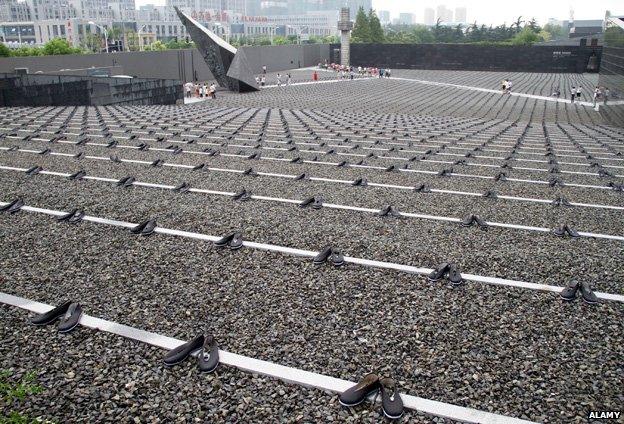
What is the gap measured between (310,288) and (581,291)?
3276 mm

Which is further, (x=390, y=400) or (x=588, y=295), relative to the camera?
(x=588, y=295)

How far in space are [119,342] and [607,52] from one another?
134ft

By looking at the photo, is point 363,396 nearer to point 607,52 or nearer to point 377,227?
point 377,227

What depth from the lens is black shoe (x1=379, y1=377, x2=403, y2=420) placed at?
4286mm

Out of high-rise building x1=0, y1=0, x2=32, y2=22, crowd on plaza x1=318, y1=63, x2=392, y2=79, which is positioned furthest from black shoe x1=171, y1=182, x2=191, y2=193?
high-rise building x1=0, y1=0, x2=32, y2=22

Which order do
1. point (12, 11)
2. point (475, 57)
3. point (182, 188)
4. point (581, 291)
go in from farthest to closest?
point (12, 11)
point (475, 57)
point (182, 188)
point (581, 291)

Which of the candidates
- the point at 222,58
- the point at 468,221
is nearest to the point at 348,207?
the point at 468,221

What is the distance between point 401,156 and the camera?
15.3 m

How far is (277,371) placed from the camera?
15.9ft

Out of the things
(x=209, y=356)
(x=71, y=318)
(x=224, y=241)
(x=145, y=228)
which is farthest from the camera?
(x=145, y=228)

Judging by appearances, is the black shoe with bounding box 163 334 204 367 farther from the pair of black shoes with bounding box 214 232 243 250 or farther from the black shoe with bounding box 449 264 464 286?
the black shoe with bounding box 449 264 464 286

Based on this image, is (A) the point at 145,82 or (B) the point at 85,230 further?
(A) the point at 145,82

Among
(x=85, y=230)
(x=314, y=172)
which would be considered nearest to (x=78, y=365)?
(x=85, y=230)

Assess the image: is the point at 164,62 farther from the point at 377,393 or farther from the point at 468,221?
the point at 377,393
